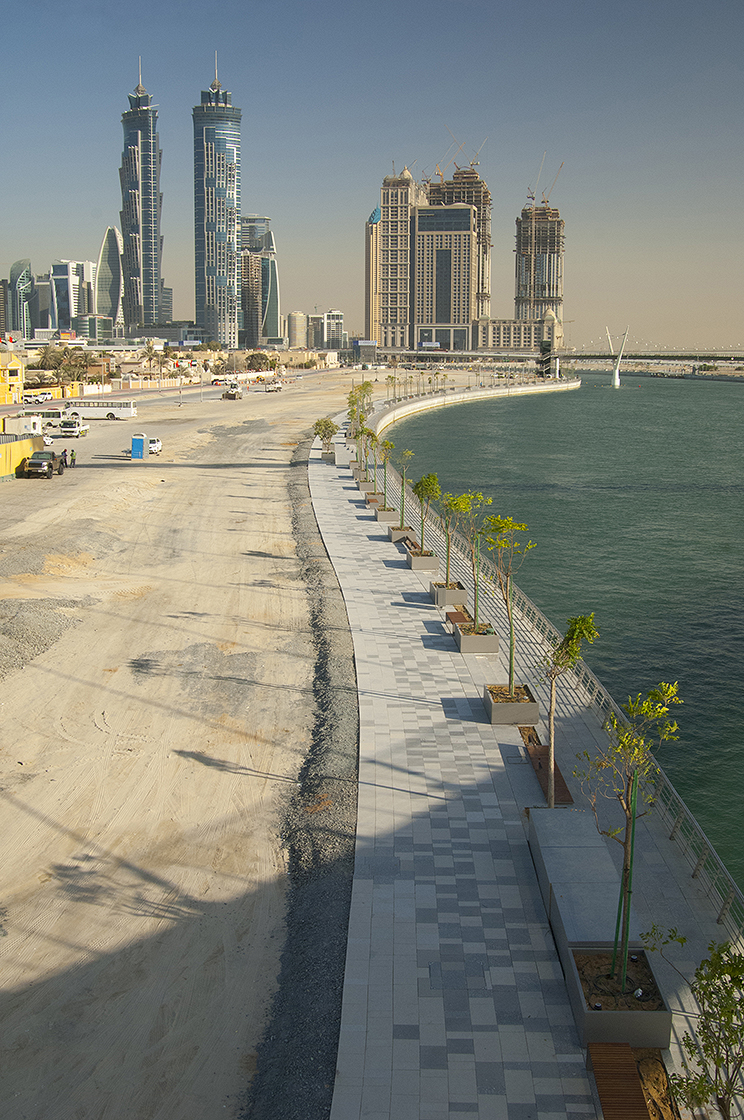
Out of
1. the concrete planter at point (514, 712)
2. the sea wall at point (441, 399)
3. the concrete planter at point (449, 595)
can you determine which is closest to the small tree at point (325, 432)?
the sea wall at point (441, 399)

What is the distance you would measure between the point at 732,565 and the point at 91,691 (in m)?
22.8

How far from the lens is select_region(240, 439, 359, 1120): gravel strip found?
688 centimetres

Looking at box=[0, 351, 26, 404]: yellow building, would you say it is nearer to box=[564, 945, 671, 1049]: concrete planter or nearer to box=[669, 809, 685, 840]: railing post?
box=[669, 809, 685, 840]: railing post

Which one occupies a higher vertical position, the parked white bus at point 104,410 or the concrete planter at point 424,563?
the parked white bus at point 104,410

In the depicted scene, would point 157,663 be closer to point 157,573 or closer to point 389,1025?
point 157,573

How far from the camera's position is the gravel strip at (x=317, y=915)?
6883 mm

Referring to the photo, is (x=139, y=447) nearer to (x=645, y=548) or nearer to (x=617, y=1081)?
(x=645, y=548)

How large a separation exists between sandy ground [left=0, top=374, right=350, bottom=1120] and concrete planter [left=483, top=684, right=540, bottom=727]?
2.96 m

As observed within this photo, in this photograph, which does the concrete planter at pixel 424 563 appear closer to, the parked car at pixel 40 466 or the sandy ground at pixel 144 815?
the sandy ground at pixel 144 815

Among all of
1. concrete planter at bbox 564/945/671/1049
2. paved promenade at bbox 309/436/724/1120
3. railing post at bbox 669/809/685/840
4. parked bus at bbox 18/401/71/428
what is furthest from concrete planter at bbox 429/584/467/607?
parked bus at bbox 18/401/71/428

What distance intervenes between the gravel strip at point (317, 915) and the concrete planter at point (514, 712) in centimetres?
206

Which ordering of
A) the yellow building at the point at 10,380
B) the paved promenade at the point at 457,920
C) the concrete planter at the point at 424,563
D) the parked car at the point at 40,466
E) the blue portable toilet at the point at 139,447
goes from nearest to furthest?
the paved promenade at the point at 457,920, the concrete planter at the point at 424,563, the parked car at the point at 40,466, the blue portable toilet at the point at 139,447, the yellow building at the point at 10,380

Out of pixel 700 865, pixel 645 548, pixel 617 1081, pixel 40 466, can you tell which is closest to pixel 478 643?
pixel 700 865

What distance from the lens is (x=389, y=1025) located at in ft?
24.2
